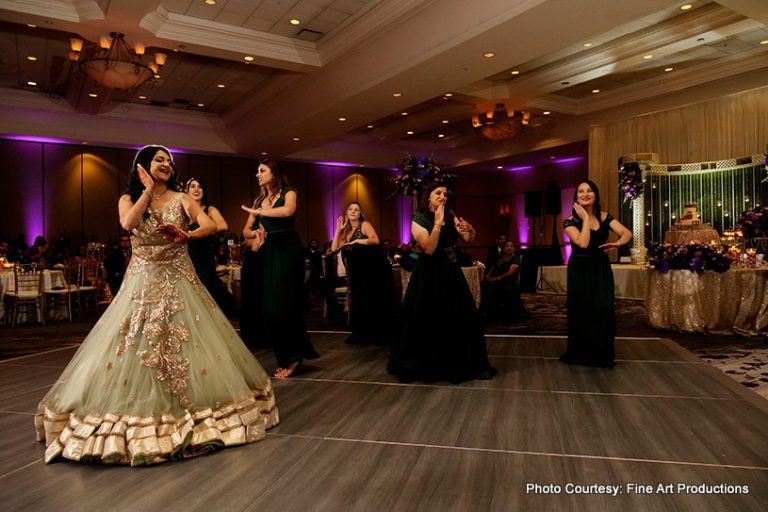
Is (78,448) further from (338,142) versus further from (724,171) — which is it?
(338,142)

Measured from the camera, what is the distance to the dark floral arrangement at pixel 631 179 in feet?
37.6

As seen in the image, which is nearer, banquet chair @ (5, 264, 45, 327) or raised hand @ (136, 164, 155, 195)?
raised hand @ (136, 164, 155, 195)

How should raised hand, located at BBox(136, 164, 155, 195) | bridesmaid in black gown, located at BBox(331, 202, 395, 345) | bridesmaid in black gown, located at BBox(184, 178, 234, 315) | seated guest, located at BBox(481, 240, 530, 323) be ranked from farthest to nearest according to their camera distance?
seated guest, located at BBox(481, 240, 530, 323), bridesmaid in black gown, located at BBox(331, 202, 395, 345), bridesmaid in black gown, located at BBox(184, 178, 234, 315), raised hand, located at BBox(136, 164, 155, 195)

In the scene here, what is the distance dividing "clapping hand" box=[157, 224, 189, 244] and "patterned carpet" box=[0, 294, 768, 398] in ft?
13.3

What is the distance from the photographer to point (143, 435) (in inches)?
106

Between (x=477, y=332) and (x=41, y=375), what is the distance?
3753 millimetres

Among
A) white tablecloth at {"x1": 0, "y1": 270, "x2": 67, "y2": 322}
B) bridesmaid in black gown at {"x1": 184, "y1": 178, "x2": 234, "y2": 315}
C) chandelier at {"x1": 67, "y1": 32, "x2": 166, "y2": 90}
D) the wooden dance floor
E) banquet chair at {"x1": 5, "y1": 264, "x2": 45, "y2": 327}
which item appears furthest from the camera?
white tablecloth at {"x1": 0, "y1": 270, "x2": 67, "y2": 322}

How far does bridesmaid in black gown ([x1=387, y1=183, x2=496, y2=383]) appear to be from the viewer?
4.23 meters

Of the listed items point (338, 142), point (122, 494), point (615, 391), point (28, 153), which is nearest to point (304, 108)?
point (338, 142)

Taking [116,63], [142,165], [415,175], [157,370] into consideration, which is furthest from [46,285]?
[157,370]

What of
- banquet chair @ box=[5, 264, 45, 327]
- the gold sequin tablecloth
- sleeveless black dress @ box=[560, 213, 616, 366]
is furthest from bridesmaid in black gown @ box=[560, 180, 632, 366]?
banquet chair @ box=[5, 264, 45, 327]

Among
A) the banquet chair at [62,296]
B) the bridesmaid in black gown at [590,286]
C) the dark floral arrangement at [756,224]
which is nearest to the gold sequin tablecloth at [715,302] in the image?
the dark floral arrangement at [756,224]

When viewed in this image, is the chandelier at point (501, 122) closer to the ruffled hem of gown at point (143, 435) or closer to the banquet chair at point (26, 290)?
the banquet chair at point (26, 290)

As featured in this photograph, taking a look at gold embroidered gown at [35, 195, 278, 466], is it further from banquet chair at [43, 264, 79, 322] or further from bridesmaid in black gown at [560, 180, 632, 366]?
banquet chair at [43, 264, 79, 322]
